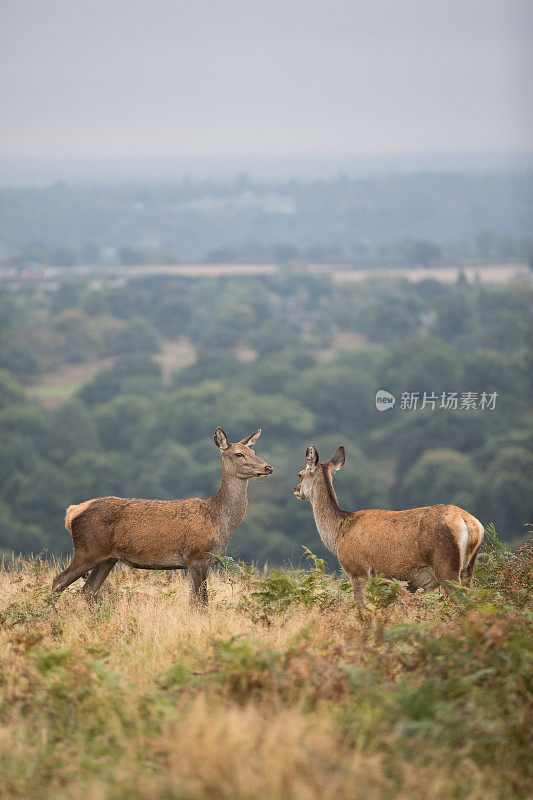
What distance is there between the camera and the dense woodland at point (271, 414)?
98.3m

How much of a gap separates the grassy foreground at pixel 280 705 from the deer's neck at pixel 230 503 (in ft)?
5.07

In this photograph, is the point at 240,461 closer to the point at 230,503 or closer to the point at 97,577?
the point at 230,503

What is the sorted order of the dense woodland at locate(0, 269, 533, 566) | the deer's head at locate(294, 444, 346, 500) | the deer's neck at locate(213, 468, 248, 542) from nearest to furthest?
1. the deer's neck at locate(213, 468, 248, 542)
2. the deer's head at locate(294, 444, 346, 500)
3. the dense woodland at locate(0, 269, 533, 566)

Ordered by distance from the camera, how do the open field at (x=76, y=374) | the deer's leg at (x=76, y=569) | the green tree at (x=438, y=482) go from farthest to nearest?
1. the open field at (x=76, y=374)
2. the green tree at (x=438, y=482)
3. the deer's leg at (x=76, y=569)

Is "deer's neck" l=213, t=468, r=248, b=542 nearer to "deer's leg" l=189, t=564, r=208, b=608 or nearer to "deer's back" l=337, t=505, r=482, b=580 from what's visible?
"deer's leg" l=189, t=564, r=208, b=608

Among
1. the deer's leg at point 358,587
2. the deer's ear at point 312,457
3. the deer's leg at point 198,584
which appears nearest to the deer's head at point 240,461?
the deer's ear at point 312,457

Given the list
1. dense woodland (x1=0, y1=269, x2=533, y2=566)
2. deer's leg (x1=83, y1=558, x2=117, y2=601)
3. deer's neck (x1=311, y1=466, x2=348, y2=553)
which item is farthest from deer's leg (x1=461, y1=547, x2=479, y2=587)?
dense woodland (x1=0, y1=269, x2=533, y2=566)

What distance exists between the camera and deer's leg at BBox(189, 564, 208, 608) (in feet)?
36.5

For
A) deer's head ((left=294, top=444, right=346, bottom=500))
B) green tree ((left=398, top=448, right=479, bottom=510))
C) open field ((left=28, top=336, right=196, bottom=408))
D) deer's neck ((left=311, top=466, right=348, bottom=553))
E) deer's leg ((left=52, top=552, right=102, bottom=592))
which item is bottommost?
green tree ((left=398, top=448, right=479, bottom=510))

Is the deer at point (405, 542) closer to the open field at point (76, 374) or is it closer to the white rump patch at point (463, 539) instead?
the white rump patch at point (463, 539)

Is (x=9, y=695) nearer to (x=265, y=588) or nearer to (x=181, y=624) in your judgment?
(x=181, y=624)

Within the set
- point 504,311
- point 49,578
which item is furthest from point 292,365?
point 49,578

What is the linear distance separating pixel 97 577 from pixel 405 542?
3.62 metres

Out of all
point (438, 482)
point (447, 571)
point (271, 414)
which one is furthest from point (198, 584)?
point (271, 414)
